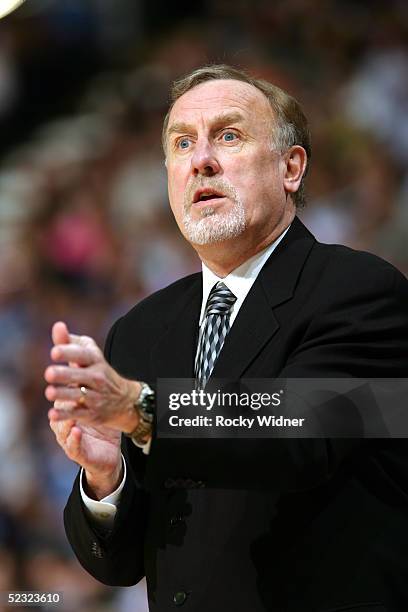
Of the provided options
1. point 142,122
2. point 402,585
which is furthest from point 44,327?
point 402,585

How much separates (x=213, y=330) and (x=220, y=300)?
9 cm

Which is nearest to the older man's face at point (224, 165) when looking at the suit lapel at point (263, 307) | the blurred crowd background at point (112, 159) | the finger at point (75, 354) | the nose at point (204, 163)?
the nose at point (204, 163)

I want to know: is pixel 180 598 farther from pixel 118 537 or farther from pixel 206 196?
pixel 206 196

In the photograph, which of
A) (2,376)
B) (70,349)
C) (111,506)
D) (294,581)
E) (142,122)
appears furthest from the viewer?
(142,122)

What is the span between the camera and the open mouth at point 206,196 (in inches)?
95.7

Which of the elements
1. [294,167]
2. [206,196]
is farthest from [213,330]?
[294,167]

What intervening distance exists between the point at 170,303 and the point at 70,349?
2.92 ft

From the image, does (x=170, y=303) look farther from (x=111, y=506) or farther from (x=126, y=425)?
(x=126, y=425)

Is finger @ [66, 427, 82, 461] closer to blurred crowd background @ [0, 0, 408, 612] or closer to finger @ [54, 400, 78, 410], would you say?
finger @ [54, 400, 78, 410]

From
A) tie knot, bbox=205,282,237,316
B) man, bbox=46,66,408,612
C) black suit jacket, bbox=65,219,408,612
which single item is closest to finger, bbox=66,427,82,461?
man, bbox=46,66,408,612

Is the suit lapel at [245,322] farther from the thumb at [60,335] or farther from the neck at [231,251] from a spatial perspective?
the thumb at [60,335]

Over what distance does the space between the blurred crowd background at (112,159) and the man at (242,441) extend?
7.36 feet

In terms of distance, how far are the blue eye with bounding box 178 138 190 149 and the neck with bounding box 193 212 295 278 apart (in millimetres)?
291

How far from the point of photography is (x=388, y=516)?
2080mm
